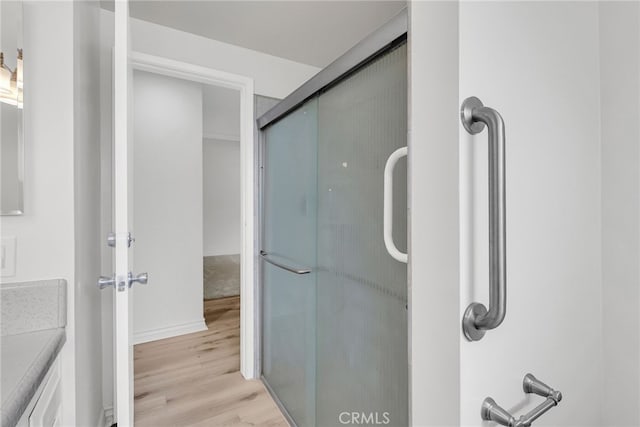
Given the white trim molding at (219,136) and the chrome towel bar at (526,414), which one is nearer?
the chrome towel bar at (526,414)

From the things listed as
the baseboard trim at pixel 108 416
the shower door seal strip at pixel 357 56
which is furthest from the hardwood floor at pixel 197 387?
the shower door seal strip at pixel 357 56

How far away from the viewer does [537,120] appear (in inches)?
29.2

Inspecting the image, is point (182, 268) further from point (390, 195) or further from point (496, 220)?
point (496, 220)

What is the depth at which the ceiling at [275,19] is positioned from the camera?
1.70m

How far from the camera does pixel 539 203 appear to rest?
29.4 inches

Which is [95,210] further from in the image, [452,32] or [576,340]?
[576,340]

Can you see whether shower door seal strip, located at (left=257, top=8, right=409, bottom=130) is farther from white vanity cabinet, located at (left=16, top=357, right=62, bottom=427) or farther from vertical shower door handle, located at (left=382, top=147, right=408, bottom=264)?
white vanity cabinet, located at (left=16, top=357, right=62, bottom=427)

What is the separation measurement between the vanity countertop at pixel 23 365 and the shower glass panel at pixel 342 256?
3.22 ft

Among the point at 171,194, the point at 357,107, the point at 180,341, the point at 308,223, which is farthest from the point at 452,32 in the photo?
the point at 180,341

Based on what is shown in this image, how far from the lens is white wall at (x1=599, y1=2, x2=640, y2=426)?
814 mm

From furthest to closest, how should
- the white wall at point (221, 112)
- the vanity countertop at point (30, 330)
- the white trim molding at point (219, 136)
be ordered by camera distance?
the white trim molding at point (219, 136)
the white wall at point (221, 112)
the vanity countertop at point (30, 330)

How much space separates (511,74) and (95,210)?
1902 millimetres

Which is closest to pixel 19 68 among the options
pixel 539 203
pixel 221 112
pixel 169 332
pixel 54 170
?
pixel 54 170

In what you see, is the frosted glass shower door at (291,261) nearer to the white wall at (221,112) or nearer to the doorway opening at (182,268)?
the doorway opening at (182,268)
